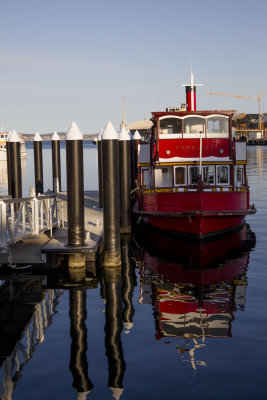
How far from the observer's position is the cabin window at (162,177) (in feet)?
78.1

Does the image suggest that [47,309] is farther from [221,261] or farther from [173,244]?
[173,244]

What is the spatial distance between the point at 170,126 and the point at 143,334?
14.0 meters

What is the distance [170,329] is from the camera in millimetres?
11906

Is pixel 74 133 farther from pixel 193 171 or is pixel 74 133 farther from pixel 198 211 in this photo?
pixel 193 171

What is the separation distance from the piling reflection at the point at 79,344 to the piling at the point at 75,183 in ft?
5.88

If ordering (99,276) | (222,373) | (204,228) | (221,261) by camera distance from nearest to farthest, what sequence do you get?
(222,373)
(99,276)
(221,261)
(204,228)

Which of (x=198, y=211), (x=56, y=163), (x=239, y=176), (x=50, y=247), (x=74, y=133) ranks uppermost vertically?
(x=74, y=133)

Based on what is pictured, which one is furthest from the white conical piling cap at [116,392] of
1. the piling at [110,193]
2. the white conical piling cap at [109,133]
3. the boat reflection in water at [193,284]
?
the white conical piling cap at [109,133]

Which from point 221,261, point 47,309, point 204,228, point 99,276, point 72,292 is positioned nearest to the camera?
point 47,309

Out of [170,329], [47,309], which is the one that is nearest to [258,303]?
[170,329]

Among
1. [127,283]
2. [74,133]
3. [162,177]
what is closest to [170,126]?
[162,177]

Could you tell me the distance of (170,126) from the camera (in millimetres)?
23953

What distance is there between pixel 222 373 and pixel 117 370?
1.95m

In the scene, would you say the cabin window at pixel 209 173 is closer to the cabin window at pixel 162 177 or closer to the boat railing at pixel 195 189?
the boat railing at pixel 195 189
